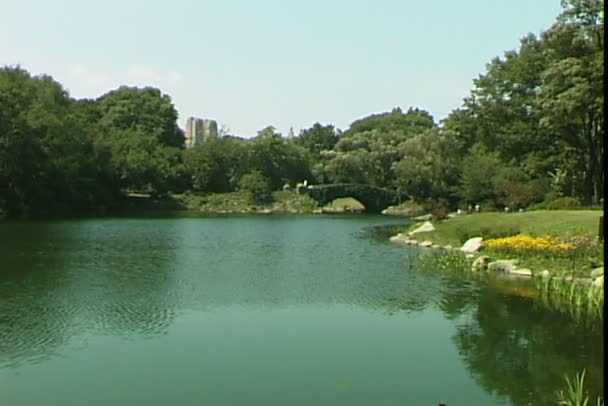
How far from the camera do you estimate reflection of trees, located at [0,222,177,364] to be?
11969mm

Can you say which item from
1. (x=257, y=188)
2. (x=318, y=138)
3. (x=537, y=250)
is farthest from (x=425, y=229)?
(x=318, y=138)

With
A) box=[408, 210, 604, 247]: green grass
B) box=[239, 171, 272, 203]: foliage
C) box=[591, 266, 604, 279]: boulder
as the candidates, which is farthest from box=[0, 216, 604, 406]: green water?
box=[239, 171, 272, 203]: foliage

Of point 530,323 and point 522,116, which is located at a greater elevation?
point 522,116

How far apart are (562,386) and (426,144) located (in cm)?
5049

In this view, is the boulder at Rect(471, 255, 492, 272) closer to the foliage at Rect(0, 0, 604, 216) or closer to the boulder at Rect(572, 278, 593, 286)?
the boulder at Rect(572, 278, 593, 286)

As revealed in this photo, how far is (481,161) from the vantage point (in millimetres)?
47406

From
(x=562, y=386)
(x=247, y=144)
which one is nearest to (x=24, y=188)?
(x=247, y=144)

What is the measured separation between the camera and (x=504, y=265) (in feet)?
63.8

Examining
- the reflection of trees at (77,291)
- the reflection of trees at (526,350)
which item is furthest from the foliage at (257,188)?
the reflection of trees at (526,350)

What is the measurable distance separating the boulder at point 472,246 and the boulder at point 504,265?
340 centimetres

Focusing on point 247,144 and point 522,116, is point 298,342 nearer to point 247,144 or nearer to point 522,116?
point 522,116

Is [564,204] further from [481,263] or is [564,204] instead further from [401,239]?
[481,263]

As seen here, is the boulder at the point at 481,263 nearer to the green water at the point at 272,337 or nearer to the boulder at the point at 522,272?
the boulder at the point at 522,272

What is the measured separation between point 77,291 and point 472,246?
1289cm
